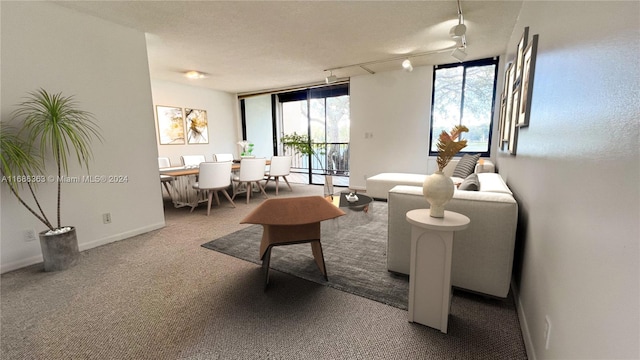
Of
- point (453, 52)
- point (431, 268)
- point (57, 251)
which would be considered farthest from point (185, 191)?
point (453, 52)

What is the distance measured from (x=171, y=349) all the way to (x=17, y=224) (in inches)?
84.7

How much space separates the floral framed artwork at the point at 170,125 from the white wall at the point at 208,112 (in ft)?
0.30

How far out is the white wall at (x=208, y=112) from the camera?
566 centimetres

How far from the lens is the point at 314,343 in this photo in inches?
56.3

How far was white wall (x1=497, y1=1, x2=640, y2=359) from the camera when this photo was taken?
2.10 ft

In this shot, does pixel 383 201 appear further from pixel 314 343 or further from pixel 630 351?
pixel 630 351

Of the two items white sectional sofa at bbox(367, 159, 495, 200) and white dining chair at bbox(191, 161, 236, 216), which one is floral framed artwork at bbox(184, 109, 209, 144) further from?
white sectional sofa at bbox(367, 159, 495, 200)

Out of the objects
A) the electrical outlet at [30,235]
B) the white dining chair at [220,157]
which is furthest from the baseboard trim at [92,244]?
the white dining chair at [220,157]

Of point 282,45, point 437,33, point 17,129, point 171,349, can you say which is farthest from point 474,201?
point 17,129

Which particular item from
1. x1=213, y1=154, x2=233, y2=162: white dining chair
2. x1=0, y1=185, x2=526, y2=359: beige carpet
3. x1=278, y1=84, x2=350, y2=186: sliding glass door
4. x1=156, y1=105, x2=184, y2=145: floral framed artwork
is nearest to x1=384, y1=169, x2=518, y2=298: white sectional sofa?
x1=0, y1=185, x2=526, y2=359: beige carpet

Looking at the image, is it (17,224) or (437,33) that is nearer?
(17,224)

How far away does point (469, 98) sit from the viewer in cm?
455

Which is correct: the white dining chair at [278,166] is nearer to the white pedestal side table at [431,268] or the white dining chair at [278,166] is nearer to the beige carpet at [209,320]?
the beige carpet at [209,320]

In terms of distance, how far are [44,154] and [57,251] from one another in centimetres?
90
